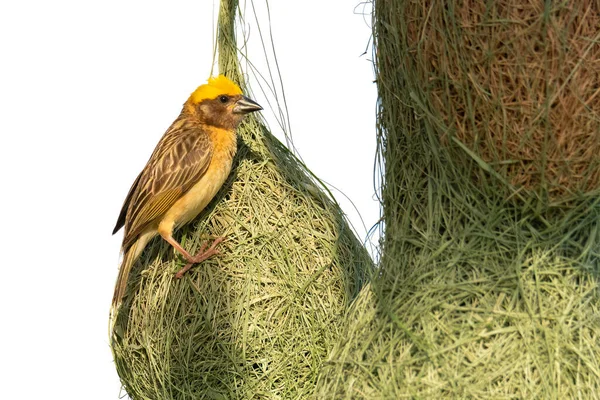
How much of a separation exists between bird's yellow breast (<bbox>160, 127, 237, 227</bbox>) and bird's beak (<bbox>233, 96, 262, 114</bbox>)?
186 millimetres

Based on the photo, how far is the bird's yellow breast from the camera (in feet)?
14.4

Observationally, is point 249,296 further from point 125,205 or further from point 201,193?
point 125,205

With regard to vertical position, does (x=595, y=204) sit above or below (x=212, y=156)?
below

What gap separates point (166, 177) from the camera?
4.46m

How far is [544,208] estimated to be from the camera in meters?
3.55

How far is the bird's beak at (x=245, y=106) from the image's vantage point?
4492mm

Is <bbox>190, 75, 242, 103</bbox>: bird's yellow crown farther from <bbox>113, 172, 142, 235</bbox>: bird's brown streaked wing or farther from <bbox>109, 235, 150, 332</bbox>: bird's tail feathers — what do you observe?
<bbox>109, 235, 150, 332</bbox>: bird's tail feathers

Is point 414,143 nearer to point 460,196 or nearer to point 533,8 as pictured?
point 460,196

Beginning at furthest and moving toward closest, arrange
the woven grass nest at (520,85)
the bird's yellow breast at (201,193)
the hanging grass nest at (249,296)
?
the bird's yellow breast at (201,193) < the hanging grass nest at (249,296) < the woven grass nest at (520,85)

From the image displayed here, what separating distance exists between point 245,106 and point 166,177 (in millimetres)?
427

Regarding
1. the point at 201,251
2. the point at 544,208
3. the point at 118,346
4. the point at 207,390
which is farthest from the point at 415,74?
the point at 118,346

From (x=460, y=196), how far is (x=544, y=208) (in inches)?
10.5

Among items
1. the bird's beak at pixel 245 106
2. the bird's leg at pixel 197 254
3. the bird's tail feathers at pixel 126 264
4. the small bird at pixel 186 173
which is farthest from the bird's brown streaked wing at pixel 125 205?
the bird's beak at pixel 245 106

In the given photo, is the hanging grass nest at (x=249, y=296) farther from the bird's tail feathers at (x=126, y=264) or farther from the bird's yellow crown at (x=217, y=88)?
the bird's yellow crown at (x=217, y=88)
